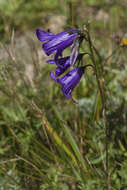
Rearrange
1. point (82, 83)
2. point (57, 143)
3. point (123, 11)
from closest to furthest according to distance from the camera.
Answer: point (57, 143) < point (82, 83) < point (123, 11)

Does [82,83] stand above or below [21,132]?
above

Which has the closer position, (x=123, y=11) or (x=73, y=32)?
(x=73, y=32)

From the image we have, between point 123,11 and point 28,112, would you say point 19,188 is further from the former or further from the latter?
point 123,11

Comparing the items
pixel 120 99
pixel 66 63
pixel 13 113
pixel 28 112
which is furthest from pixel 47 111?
pixel 66 63

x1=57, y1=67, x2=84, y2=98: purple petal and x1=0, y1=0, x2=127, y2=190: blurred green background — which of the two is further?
x1=0, y1=0, x2=127, y2=190: blurred green background

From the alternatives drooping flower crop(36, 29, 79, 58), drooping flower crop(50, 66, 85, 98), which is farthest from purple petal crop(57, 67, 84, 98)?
drooping flower crop(36, 29, 79, 58)

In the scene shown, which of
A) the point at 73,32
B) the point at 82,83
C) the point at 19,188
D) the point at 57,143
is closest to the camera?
the point at 73,32

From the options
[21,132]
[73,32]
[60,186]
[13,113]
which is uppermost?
[73,32]

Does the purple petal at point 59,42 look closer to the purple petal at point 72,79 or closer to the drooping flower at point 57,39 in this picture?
the drooping flower at point 57,39

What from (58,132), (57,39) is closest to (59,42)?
(57,39)

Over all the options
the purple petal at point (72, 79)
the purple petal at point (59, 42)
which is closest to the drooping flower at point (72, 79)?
the purple petal at point (72, 79)

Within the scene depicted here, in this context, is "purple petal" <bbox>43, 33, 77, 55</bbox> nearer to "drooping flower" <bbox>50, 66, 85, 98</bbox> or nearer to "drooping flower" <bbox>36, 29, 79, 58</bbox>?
"drooping flower" <bbox>36, 29, 79, 58</bbox>
